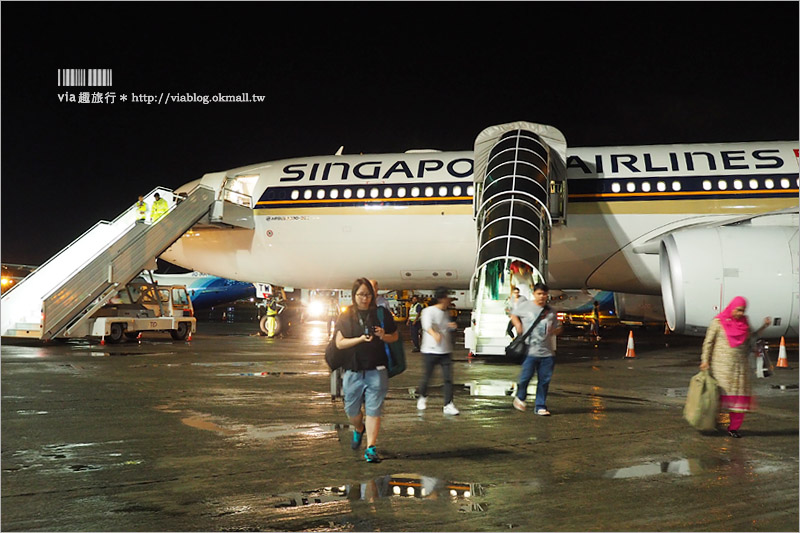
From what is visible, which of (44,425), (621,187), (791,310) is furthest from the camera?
(621,187)

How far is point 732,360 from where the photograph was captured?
8.25 m

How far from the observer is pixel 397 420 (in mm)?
8992

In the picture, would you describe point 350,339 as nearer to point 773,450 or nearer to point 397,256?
point 773,450

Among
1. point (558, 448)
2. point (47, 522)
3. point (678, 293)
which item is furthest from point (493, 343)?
point (47, 522)

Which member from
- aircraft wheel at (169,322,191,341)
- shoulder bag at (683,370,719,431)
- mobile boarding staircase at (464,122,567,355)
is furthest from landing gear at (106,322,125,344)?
shoulder bag at (683,370,719,431)

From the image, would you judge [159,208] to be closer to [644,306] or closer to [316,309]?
[644,306]

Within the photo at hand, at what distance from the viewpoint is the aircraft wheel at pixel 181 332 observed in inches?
945

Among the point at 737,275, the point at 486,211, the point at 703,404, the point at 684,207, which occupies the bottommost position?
the point at 703,404

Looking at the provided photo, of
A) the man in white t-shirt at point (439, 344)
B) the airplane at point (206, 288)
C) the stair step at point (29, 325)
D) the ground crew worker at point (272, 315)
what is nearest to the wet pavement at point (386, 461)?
the man in white t-shirt at point (439, 344)

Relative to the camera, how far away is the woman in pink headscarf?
8109 millimetres

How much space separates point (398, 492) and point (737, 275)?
28.8 ft

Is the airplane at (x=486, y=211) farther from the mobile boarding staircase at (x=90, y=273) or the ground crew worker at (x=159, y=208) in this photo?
the ground crew worker at (x=159, y=208)

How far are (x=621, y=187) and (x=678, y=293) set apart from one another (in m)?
5.47

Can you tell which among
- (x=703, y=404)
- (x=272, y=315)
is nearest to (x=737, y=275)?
(x=703, y=404)
